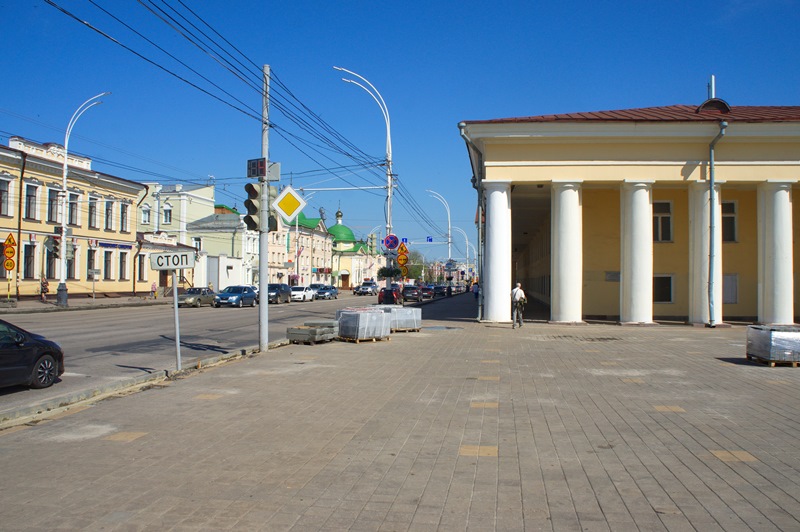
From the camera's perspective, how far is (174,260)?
41.3ft

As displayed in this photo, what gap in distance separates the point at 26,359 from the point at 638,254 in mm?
21304

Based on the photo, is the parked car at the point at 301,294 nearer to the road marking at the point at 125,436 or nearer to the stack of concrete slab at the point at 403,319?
the stack of concrete slab at the point at 403,319

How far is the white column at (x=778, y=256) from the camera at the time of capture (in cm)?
2559

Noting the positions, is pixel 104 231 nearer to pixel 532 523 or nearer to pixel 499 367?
pixel 499 367

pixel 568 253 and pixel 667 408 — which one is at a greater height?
pixel 568 253

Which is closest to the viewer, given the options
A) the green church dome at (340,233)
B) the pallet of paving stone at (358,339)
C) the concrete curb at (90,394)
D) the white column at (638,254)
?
the concrete curb at (90,394)

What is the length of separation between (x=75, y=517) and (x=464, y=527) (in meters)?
2.91

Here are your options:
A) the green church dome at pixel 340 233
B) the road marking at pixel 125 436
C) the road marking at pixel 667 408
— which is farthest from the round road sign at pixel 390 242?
the green church dome at pixel 340 233

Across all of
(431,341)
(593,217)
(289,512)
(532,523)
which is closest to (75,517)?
(289,512)

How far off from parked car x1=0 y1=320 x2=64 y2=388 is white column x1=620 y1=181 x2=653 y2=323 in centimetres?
2058

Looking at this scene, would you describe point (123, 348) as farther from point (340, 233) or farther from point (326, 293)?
point (340, 233)

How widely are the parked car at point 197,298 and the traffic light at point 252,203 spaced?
107ft

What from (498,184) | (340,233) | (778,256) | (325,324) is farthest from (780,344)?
(340,233)

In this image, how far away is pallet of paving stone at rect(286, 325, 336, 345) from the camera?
58.7 ft
